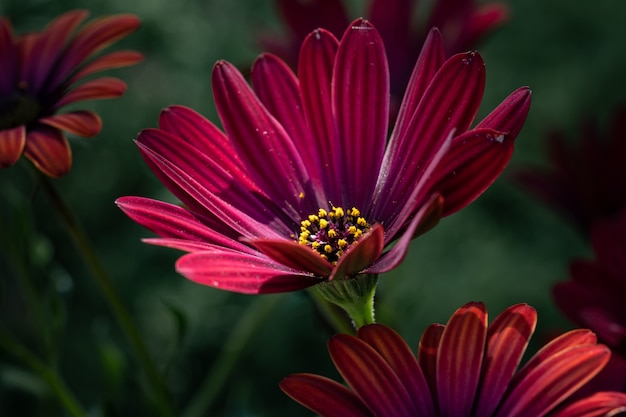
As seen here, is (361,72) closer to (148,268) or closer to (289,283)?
(289,283)

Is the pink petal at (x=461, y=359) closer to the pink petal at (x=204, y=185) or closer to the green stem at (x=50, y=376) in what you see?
the pink petal at (x=204, y=185)

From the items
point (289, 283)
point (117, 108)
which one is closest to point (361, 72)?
point (289, 283)

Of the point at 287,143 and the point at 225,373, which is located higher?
the point at 287,143

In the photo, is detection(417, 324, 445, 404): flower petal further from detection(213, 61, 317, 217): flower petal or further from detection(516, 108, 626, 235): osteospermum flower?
detection(516, 108, 626, 235): osteospermum flower

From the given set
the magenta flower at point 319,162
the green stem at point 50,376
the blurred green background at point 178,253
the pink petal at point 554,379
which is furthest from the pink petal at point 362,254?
the blurred green background at point 178,253

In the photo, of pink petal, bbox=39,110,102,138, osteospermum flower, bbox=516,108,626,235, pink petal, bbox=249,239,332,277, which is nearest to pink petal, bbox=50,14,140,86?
pink petal, bbox=39,110,102,138

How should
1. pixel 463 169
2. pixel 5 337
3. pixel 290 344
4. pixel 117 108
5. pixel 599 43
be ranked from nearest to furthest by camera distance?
pixel 463 169
pixel 5 337
pixel 290 344
pixel 117 108
pixel 599 43
